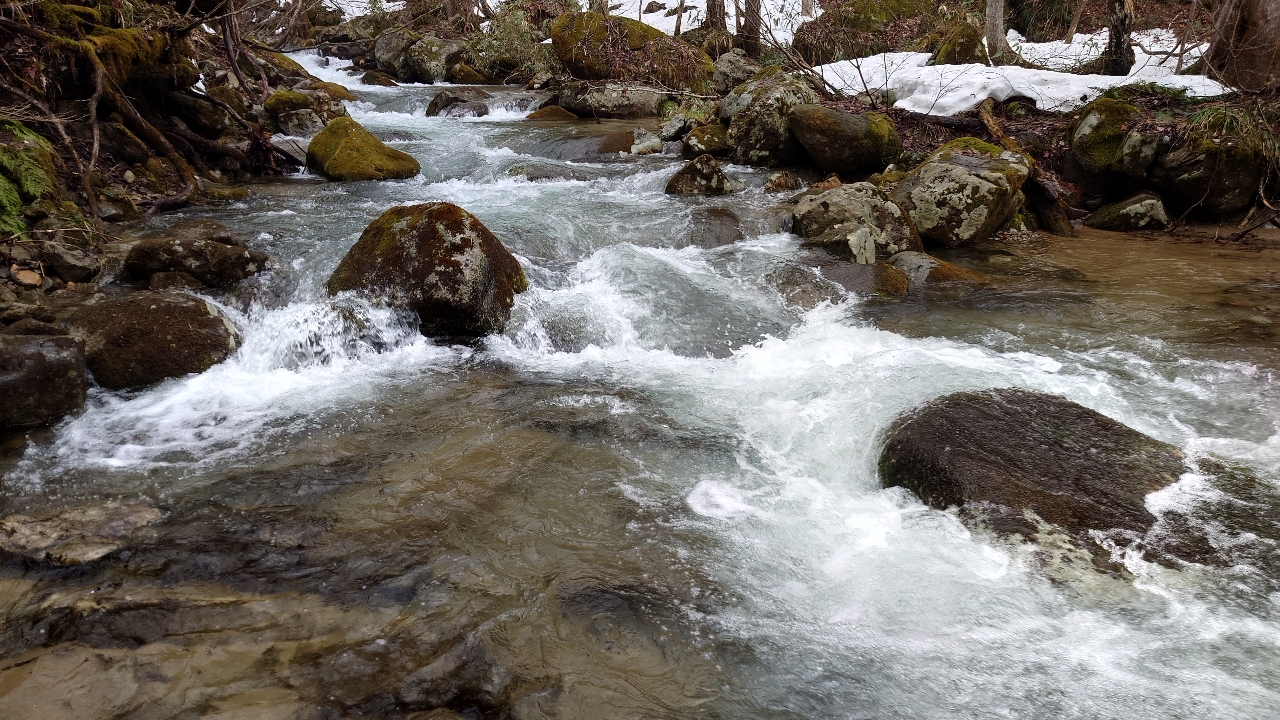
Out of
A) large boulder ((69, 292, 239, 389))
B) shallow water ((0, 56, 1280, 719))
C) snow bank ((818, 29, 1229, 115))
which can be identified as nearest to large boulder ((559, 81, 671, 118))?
snow bank ((818, 29, 1229, 115))

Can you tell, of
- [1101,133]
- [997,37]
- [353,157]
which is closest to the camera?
[1101,133]

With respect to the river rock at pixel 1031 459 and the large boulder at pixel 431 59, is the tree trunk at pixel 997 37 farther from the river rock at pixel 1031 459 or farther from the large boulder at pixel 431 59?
the large boulder at pixel 431 59

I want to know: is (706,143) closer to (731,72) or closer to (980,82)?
(980,82)

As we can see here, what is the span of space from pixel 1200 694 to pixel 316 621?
11.8 ft

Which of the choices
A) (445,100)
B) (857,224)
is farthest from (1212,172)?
(445,100)

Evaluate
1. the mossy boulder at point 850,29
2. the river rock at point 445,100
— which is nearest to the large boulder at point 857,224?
the mossy boulder at point 850,29

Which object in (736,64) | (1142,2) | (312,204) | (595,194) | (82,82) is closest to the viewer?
(82,82)

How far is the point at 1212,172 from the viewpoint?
933cm

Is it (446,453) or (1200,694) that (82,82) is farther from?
(1200,694)

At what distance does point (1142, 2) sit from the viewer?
1795 cm

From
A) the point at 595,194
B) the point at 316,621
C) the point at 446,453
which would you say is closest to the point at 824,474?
the point at 446,453

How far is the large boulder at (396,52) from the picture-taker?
2181cm

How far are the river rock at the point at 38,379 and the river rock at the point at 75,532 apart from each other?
1.34 metres

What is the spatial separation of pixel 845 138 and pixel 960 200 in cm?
245
